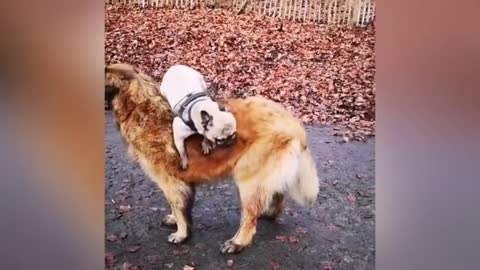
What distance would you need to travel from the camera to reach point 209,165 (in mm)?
1975

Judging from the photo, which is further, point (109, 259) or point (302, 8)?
point (302, 8)

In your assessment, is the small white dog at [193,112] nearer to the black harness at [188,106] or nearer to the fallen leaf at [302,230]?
the black harness at [188,106]

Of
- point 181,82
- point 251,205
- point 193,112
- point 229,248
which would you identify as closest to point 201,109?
point 193,112

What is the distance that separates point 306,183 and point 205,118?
0.49m

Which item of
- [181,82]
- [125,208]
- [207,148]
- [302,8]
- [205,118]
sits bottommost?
[125,208]

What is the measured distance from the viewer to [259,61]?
202 centimetres

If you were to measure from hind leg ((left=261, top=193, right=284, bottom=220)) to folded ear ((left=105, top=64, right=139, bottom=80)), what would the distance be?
76cm

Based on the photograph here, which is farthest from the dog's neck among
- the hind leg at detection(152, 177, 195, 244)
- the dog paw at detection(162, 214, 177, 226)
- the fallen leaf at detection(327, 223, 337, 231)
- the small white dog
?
the fallen leaf at detection(327, 223, 337, 231)

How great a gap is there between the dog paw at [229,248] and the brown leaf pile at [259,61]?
581 mm

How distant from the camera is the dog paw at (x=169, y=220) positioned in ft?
6.39

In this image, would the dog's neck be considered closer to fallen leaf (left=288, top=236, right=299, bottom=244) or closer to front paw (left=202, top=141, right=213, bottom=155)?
front paw (left=202, top=141, right=213, bottom=155)

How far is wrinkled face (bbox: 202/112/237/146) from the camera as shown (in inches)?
77.7

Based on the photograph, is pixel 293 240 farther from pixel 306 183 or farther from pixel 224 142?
pixel 224 142
